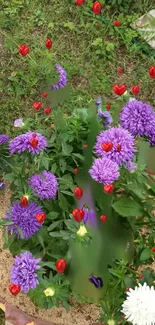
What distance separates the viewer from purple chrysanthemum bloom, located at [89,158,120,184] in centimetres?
130

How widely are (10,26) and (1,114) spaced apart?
45cm

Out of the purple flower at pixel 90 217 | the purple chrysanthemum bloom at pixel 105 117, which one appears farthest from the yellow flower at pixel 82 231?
the purple chrysanthemum bloom at pixel 105 117

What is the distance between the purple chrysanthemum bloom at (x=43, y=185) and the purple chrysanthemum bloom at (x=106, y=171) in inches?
7.2

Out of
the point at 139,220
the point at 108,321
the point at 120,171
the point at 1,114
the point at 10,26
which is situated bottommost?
the point at 1,114

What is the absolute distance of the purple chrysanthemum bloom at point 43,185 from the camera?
1.46 metres

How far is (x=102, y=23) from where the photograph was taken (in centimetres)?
252

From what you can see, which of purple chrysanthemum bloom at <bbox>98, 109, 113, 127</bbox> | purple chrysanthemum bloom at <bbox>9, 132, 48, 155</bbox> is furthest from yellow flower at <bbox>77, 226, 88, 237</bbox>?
purple chrysanthemum bloom at <bbox>98, 109, 113, 127</bbox>

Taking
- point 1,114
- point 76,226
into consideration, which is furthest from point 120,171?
point 1,114

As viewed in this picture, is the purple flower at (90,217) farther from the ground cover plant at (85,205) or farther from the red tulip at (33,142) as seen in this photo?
the red tulip at (33,142)

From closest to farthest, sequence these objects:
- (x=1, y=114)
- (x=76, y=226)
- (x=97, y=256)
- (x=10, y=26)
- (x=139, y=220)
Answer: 1. (x=76, y=226)
2. (x=97, y=256)
3. (x=139, y=220)
4. (x=1, y=114)
5. (x=10, y=26)

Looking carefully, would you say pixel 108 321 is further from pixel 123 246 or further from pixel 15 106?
pixel 15 106

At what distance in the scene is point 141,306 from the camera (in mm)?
1236

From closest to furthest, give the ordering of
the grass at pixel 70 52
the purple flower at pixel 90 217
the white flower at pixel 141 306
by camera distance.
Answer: the white flower at pixel 141 306, the purple flower at pixel 90 217, the grass at pixel 70 52

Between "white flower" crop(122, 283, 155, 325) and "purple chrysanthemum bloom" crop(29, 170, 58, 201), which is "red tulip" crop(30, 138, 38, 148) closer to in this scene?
"purple chrysanthemum bloom" crop(29, 170, 58, 201)
